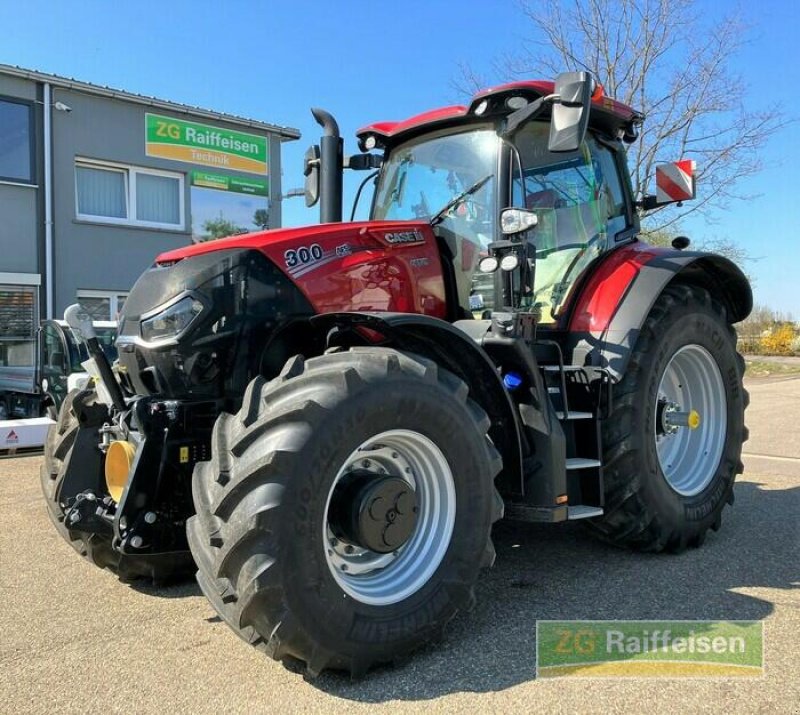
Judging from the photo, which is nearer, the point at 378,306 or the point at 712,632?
the point at 712,632

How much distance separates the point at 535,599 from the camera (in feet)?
12.2

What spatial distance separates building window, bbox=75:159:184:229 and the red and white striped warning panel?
11613mm

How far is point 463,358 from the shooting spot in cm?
352

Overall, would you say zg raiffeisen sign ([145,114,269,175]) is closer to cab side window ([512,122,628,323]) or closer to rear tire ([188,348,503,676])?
cab side window ([512,122,628,323])

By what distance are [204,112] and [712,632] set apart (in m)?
14.1

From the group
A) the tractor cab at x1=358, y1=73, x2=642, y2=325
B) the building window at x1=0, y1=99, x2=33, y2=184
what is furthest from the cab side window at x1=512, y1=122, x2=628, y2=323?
the building window at x1=0, y1=99, x2=33, y2=184

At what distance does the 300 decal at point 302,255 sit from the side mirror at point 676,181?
2.52 meters

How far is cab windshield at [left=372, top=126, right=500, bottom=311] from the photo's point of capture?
414 centimetres

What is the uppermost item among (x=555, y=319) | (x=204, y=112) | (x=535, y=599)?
(x=204, y=112)

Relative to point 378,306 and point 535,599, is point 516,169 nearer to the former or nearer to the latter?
point 378,306

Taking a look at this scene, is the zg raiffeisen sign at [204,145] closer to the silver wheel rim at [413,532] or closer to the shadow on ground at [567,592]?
the shadow on ground at [567,592]

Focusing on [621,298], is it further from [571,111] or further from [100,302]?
[100,302]

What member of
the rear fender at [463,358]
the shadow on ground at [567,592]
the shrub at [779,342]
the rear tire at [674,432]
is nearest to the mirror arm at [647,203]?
the rear tire at [674,432]

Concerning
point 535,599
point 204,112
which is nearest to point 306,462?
point 535,599
